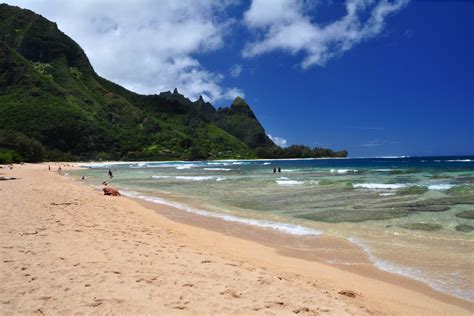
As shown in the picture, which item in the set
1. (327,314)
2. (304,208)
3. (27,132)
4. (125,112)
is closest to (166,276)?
(327,314)

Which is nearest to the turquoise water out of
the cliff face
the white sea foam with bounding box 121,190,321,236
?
the white sea foam with bounding box 121,190,321,236

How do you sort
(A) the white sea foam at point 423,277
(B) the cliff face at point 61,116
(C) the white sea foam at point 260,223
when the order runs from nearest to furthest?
(A) the white sea foam at point 423,277, (C) the white sea foam at point 260,223, (B) the cliff face at point 61,116

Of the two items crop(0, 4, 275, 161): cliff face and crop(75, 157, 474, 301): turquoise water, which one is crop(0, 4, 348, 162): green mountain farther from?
Result: crop(75, 157, 474, 301): turquoise water

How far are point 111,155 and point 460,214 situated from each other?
155m

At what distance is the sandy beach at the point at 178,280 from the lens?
5242 millimetres

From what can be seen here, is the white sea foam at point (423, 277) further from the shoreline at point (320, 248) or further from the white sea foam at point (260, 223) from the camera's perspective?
the white sea foam at point (260, 223)

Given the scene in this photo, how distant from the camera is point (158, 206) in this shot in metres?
19.8

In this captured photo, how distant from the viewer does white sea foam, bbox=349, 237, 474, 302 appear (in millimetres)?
6711

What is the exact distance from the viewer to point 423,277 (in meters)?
7.62

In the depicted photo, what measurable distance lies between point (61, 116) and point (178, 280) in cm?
15496

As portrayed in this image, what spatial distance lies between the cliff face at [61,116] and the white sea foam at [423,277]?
335 feet

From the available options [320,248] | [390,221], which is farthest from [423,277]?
[390,221]

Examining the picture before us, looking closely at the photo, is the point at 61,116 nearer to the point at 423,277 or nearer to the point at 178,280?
the point at 178,280

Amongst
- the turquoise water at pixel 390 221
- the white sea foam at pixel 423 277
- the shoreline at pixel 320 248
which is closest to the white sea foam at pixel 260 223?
the turquoise water at pixel 390 221
